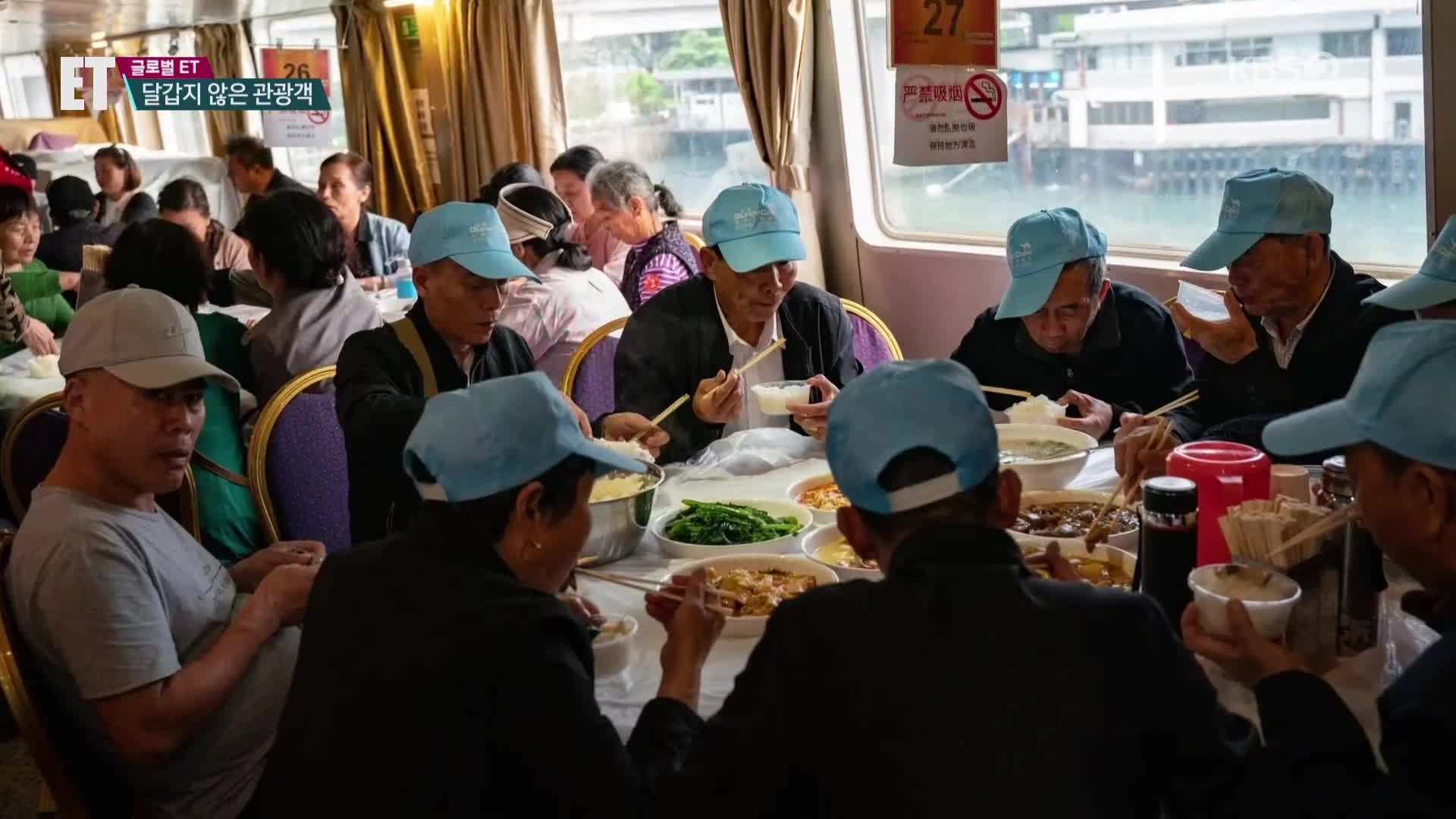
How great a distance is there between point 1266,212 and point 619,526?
5.37ft

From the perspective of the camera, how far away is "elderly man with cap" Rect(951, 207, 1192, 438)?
3.01m

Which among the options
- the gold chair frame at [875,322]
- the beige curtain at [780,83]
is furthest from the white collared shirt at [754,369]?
the beige curtain at [780,83]

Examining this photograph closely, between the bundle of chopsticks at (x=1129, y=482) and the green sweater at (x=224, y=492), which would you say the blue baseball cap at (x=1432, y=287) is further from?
the green sweater at (x=224, y=492)

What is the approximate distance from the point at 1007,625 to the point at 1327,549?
2.22 feet

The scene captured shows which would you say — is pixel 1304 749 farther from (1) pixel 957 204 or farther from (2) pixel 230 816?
(1) pixel 957 204

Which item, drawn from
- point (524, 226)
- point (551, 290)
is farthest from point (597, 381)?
point (524, 226)

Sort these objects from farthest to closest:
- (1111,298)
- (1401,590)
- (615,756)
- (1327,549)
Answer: (1111,298) < (1401,590) < (1327,549) < (615,756)

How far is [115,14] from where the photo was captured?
37.0 feet

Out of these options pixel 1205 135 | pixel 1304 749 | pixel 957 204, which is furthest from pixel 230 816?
pixel 957 204

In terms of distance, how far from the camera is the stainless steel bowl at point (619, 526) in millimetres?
2287

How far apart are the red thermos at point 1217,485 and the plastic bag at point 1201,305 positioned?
111cm

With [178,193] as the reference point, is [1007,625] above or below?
below

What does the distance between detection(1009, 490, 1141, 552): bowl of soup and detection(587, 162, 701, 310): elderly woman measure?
2.67m

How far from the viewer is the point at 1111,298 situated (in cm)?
329
